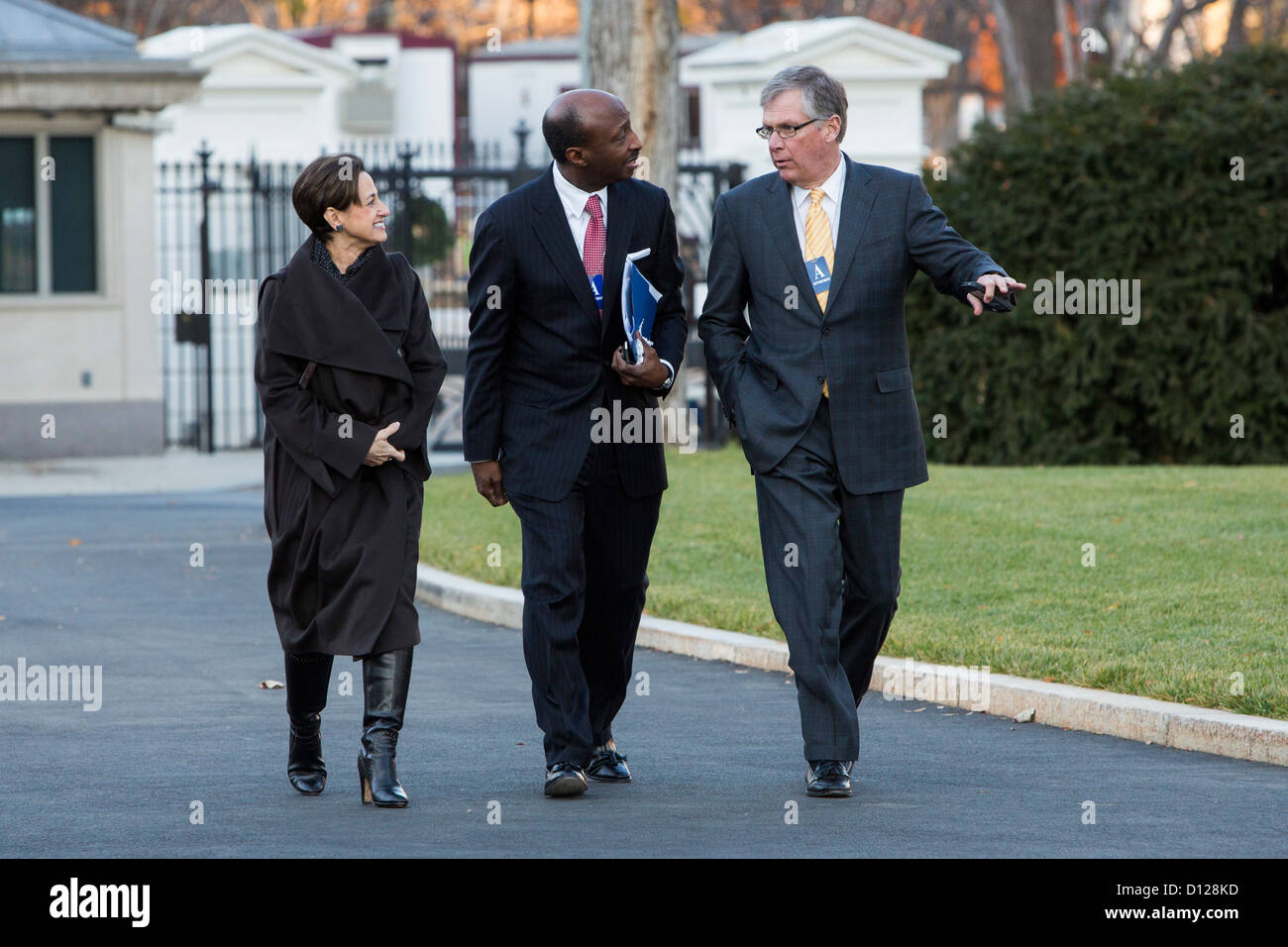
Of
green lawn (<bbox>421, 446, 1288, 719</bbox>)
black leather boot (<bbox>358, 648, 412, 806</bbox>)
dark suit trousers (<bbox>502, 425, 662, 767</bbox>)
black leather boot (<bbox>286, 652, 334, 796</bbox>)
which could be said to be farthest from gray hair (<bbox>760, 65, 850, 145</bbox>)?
green lawn (<bbox>421, 446, 1288, 719</bbox>)

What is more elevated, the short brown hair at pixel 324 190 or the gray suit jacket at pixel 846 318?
the short brown hair at pixel 324 190

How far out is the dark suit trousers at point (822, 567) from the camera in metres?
5.94

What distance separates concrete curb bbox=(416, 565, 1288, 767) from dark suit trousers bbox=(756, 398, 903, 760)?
132 cm

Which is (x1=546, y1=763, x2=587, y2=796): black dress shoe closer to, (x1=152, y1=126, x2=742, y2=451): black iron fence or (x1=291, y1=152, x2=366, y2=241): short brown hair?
(x1=291, y1=152, x2=366, y2=241): short brown hair

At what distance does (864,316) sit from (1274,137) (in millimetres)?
10474

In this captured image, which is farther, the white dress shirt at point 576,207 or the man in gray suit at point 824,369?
the white dress shirt at point 576,207

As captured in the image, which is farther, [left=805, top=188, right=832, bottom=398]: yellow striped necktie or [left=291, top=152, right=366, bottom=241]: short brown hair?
[left=805, top=188, right=832, bottom=398]: yellow striped necktie

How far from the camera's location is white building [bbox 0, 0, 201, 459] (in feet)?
Answer: 60.1

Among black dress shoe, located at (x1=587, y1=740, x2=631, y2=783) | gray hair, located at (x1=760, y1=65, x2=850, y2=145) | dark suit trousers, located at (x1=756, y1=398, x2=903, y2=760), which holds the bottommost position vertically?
black dress shoe, located at (x1=587, y1=740, x2=631, y2=783)

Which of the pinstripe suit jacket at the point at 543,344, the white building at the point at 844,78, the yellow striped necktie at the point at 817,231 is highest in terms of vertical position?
the white building at the point at 844,78

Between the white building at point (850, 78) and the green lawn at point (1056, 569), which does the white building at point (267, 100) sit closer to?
the white building at point (850, 78)

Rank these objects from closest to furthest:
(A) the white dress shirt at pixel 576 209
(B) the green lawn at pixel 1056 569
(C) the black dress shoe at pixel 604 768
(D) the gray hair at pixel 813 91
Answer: (D) the gray hair at pixel 813 91 < (A) the white dress shirt at pixel 576 209 < (C) the black dress shoe at pixel 604 768 < (B) the green lawn at pixel 1056 569

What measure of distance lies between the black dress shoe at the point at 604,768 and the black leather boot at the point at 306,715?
82cm

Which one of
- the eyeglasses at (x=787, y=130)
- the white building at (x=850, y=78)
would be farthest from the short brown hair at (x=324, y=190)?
the white building at (x=850, y=78)
